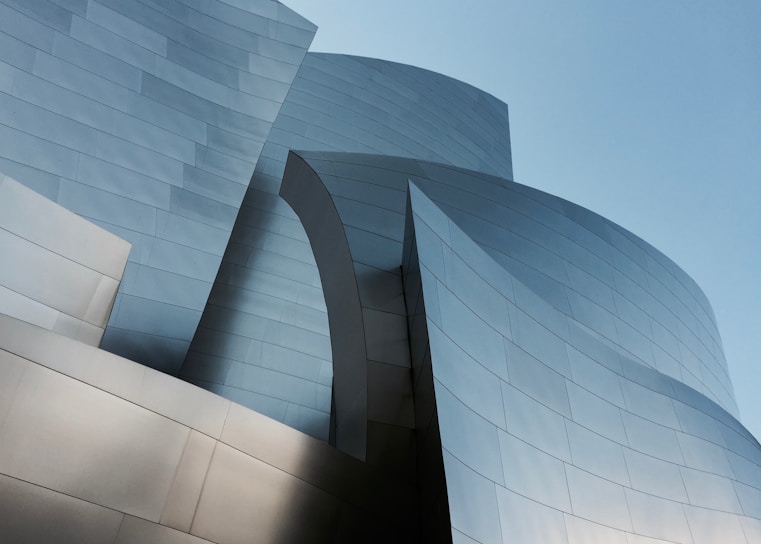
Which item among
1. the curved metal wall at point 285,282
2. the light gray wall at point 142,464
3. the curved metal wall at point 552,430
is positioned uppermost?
the curved metal wall at point 285,282

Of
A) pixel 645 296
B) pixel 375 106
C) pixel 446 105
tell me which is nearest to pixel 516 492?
pixel 645 296

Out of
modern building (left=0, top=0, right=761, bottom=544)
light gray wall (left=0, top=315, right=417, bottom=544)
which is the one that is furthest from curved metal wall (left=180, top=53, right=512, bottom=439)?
Result: light gray wall (left=0, top=315, right=417, bottom=544)

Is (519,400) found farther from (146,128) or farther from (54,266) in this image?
(146,128)

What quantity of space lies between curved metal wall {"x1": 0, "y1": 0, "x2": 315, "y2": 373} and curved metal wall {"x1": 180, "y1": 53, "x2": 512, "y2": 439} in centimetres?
313

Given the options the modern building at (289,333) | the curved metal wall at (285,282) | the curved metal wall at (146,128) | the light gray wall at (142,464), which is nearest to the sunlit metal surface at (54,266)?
the modern building at (289,333)

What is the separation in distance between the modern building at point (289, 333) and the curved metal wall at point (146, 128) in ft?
0.20

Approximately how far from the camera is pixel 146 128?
632 inches

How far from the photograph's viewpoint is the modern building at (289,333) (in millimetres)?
6691

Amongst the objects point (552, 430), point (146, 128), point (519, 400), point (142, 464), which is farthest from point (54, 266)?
point (552, 430)

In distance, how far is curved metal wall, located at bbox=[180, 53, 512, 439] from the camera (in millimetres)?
17484

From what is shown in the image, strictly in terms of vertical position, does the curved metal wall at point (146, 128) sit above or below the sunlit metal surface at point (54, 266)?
above

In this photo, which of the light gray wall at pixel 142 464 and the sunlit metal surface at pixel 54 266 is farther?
the sunlit metal surface at pixel 54 266

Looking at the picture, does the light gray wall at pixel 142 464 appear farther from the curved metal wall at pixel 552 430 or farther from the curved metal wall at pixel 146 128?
the curved metal wall at pixel 146 128

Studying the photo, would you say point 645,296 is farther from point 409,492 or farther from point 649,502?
point 409,492
